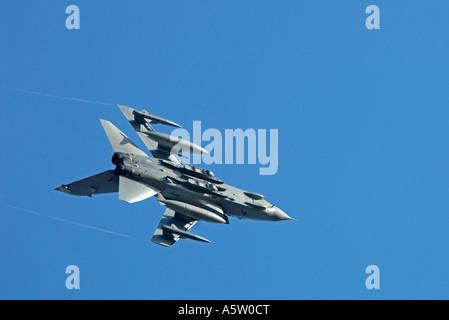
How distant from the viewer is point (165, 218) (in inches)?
1483

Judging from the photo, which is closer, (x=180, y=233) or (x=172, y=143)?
(x=180, y=233)

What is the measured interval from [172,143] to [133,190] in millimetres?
3538

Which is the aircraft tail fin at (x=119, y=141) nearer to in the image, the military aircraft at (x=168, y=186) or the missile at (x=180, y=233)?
the military aircraft at (x=168, y=186)

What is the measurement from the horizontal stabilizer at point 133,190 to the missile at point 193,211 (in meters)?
0.77

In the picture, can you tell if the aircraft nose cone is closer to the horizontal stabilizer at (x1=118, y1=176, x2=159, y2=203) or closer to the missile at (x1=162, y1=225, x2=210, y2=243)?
the missile at (x1=162, y1=225, x2=210, y2=243)

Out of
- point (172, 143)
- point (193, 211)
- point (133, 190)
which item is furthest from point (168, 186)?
point (172, 143)

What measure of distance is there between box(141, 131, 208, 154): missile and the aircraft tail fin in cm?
99

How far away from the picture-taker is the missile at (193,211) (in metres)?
36.1

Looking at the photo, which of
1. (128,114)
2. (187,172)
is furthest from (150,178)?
(128,114)


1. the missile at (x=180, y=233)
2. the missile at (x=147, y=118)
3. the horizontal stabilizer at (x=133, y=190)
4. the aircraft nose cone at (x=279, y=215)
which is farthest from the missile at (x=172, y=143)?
the aircraft nose cone at (x=279, y=215)

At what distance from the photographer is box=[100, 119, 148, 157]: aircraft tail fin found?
3731cm

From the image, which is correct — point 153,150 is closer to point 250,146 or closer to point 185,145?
point 185,145

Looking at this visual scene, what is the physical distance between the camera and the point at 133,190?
3528 centimetres

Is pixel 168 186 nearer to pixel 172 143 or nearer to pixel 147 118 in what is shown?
pixel 172 143
